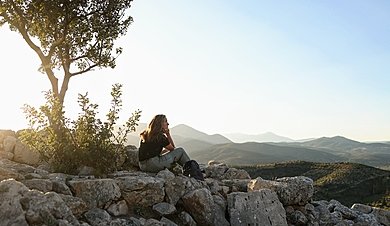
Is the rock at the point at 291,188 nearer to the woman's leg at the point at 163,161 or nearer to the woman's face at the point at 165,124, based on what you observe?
the woman's leg at the point at 163,161

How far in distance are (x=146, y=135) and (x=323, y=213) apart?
6.43 meters

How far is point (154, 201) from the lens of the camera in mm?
10844

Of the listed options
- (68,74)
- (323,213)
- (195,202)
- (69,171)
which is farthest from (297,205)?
(68,74)

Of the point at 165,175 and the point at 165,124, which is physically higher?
the point at 165,124

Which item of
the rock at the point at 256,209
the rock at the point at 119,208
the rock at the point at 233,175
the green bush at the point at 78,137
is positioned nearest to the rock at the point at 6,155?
the green bush at the point at 78,137

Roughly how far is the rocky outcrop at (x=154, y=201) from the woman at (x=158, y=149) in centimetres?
47

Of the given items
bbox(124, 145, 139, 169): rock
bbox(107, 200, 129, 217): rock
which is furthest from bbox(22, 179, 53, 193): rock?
bbox(124, 145, 139, 169): rock

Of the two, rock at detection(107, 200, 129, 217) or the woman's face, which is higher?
the woman's face

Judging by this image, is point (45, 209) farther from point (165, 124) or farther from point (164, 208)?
point (165, 124)

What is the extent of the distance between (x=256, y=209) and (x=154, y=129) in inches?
159

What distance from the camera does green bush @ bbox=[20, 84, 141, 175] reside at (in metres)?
12.7

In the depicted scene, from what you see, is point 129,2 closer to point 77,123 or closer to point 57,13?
point 57,13

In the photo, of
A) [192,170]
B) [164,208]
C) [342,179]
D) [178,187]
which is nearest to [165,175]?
[178,187]

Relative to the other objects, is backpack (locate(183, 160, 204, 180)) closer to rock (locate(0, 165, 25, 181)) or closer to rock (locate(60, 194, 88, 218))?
rock (locate(60, 194, 88, 218))
